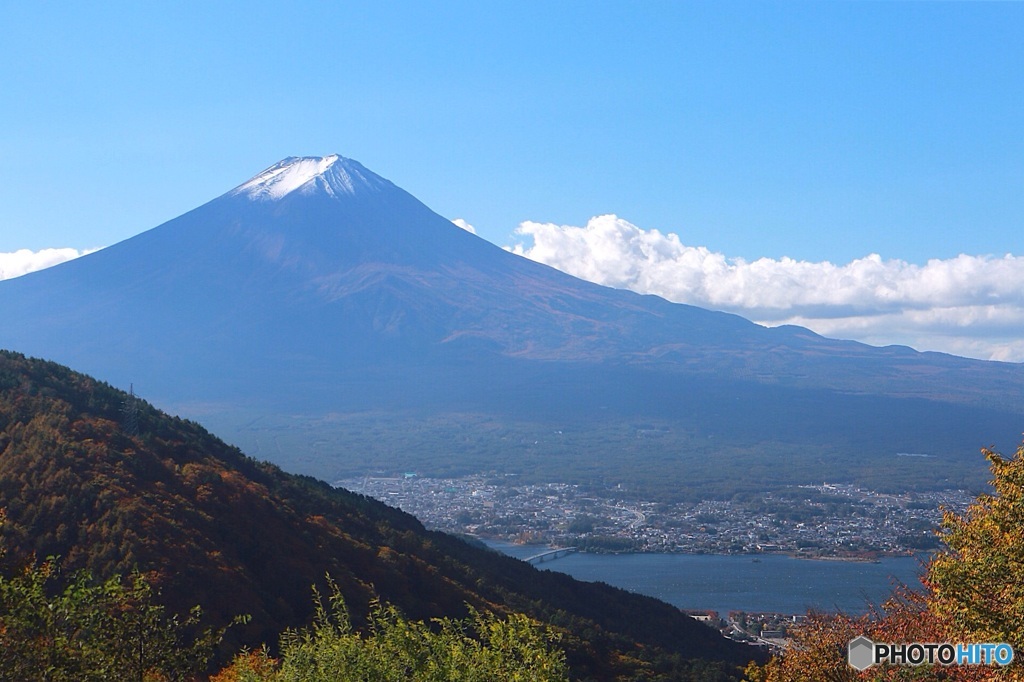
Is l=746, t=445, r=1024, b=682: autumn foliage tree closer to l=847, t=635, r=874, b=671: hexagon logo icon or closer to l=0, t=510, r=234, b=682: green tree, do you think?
l=847, t=635, r=874, b=671: hexagon logo icon

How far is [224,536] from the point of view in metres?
22.8

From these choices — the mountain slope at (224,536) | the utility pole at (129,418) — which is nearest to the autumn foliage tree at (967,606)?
the mountain slope at (224,536)

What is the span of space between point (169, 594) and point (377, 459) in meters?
87.5

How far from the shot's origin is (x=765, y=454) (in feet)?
379

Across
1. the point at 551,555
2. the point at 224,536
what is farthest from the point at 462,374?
the point at 224,536

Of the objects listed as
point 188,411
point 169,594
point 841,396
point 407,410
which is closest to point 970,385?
point 841,396

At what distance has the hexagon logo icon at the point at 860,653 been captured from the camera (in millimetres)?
10805

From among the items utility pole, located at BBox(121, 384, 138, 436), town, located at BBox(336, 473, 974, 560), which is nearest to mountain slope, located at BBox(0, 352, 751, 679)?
utility pole, located at BBox(121, 384, 138, 436)

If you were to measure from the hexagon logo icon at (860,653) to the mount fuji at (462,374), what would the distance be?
82640 millimetres

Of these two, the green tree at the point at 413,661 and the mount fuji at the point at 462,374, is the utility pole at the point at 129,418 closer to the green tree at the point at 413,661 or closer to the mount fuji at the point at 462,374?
the green tree at the point at 413,661

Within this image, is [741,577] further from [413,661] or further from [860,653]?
[413,661]

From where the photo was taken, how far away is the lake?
4228 centimetres

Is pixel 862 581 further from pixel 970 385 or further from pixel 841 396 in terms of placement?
pixel 970 385

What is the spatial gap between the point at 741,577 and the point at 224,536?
35.6 m
